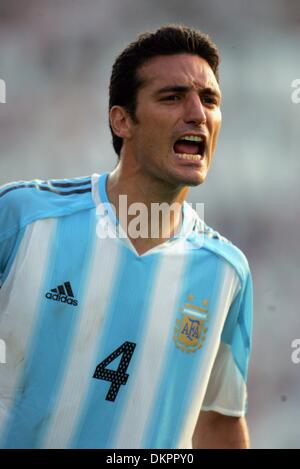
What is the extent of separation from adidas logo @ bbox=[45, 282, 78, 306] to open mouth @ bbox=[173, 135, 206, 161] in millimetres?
616

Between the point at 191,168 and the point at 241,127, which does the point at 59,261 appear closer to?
the point at 191,168

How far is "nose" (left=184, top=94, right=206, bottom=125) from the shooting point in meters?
2.80

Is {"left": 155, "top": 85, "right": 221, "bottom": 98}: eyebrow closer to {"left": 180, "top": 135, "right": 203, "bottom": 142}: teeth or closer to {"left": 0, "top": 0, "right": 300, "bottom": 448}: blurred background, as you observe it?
{"left": 180, "top": 135, "right": 203, "bottom": 142}: teeth

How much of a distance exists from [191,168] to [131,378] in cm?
Result: 78

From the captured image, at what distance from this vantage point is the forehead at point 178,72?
288cm

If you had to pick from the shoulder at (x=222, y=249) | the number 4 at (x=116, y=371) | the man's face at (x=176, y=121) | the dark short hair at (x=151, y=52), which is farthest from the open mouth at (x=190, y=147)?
the number 4 at (x=116, y=371)

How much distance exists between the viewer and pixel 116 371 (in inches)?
111

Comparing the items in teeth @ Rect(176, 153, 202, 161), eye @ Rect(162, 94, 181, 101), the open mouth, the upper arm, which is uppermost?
eye @ Rect(162, 94, 181, 101)

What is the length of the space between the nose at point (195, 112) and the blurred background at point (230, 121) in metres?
3.01

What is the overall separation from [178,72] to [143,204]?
0.50 metres

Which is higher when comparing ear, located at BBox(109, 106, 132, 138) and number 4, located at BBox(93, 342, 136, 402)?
ear, located at BBox(109, 106, 132, 138)

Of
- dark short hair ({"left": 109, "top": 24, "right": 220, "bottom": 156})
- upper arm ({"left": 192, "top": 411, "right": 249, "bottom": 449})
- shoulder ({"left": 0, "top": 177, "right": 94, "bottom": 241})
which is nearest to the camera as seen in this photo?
shoulder ({"left": 0, "top": 177, "right": 94, "bottom": 241})

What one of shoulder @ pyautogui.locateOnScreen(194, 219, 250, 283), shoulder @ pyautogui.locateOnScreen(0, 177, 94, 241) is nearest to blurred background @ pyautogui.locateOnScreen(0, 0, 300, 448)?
shoulder @ pyautogui.locateOnScreen(194, 219, 250, 283)

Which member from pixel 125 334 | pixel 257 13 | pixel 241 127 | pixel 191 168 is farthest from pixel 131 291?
pixel 257 13
